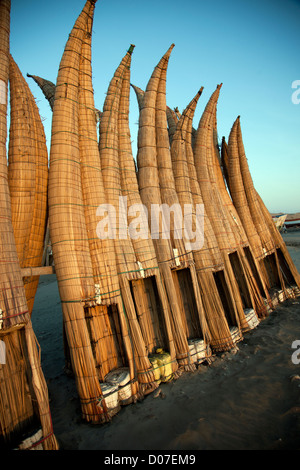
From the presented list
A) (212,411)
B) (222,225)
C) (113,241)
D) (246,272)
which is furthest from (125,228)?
(246,272)

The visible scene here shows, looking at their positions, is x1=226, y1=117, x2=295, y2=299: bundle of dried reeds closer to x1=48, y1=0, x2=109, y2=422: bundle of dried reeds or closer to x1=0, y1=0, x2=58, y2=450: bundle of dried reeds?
x1=48, y1=0, x2=109, y2=422: bundle of dried reeds

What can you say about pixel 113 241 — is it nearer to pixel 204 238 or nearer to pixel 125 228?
pixel 125 228

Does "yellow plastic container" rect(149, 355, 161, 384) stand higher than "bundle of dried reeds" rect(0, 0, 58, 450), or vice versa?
"bundle of dried reeds" rect(0, 0, 58, 450)

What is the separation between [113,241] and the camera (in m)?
5.10

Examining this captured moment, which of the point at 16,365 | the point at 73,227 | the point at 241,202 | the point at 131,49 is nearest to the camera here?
the point at 16,365

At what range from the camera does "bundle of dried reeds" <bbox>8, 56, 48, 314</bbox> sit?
4.66 meters

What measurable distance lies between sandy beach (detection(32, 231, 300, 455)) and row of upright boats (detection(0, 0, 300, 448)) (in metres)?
0.29

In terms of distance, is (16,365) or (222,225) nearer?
(16,365)

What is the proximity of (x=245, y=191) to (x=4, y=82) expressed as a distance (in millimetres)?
8509

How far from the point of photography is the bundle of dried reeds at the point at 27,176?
4.66 metres

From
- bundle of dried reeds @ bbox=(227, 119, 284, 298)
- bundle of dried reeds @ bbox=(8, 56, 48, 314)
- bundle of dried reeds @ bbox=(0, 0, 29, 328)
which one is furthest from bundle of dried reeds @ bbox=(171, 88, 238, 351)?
bundle of dried reeds @ bbox=(0, 0, 29, 328)

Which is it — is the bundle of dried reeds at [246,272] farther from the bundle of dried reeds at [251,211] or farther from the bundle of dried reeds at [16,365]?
the bundle of dried reeds at [16,365]

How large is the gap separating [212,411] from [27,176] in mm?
5452
